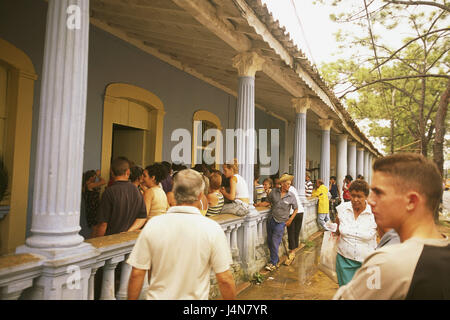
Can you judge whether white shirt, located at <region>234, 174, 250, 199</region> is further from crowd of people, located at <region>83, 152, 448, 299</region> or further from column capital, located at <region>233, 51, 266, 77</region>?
column capital, located at <region>233, 51, 266, 77</region>

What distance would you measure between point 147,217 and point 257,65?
3443 millimetres

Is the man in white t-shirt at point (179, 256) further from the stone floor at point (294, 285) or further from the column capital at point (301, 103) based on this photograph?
the column capital at point (301, 103)

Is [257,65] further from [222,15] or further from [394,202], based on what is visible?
[394,202]

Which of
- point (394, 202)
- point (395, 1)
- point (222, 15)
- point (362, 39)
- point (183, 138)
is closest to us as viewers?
point (394, 202)

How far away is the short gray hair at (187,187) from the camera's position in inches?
93.6

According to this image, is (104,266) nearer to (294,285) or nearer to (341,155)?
(294,285)

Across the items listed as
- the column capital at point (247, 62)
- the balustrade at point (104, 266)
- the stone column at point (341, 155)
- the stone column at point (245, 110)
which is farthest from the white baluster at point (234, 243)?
the stone column at point (341, 155)

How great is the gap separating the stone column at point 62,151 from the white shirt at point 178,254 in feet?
2.55

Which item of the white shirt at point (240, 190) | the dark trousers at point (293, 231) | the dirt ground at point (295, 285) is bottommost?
the dirt ground at point (295, 285)

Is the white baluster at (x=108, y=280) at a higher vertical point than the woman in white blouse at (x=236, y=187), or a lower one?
lower

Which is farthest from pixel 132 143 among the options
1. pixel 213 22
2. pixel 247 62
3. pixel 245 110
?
pixel 213 22

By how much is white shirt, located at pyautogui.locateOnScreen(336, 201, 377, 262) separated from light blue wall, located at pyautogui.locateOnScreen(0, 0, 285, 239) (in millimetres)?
4070
